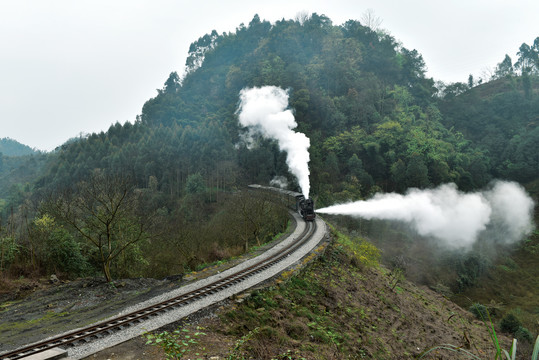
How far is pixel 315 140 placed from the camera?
5919 cm

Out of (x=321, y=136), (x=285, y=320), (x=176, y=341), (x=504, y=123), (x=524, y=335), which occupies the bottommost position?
(x=524, y=335)

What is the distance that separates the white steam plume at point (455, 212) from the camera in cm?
4447

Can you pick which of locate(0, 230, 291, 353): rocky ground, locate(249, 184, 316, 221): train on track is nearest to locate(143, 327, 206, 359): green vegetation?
locate(0, 230, 291, 353): rocky ground

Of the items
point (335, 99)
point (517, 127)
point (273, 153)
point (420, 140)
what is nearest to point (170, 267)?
point (273, 153)

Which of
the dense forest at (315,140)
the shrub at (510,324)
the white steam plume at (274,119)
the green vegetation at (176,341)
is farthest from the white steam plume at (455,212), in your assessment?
the green vegetation at (176,341)

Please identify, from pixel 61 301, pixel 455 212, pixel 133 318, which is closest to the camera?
pixel 133 318

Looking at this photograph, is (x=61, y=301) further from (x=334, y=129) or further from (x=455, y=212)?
(x=334, y=129)

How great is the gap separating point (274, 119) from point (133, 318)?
4948cm

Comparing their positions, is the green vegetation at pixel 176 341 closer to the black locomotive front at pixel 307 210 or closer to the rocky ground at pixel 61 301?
the rocky ground at pixel 61 301

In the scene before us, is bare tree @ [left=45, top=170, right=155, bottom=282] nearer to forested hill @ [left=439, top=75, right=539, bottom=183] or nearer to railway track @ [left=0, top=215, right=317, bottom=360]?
railway track @ [left=0, top=215, right=317, bottom=360]

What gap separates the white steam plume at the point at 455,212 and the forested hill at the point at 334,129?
7.28 feet

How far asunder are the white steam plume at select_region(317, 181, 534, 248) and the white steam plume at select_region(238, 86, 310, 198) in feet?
31.4

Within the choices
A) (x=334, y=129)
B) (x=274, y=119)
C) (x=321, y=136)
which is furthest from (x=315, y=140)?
(x=274, y=119)

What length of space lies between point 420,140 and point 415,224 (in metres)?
18.6
